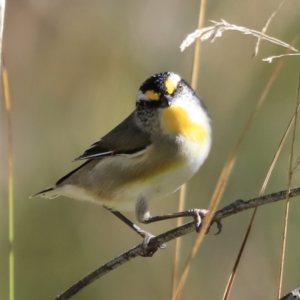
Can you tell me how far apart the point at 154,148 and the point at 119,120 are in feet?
3.77

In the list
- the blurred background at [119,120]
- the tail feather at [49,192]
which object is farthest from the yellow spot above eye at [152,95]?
the blurred background at [119,120]

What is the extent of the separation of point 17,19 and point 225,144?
5.21 ft

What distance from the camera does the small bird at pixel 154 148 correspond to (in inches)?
89.8

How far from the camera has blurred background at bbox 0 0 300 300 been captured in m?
3.07

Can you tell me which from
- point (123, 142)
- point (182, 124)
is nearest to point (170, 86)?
point (182, 124)

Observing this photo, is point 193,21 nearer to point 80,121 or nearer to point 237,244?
point 80,121

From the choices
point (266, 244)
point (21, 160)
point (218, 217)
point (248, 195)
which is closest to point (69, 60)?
point (21, 160)

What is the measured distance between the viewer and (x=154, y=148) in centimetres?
Result: 234

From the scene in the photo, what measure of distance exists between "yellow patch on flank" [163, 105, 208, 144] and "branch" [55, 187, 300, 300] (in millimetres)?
497

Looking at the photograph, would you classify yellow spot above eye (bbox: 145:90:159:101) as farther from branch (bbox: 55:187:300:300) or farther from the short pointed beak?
branch (bbox: 55:187:300:300)

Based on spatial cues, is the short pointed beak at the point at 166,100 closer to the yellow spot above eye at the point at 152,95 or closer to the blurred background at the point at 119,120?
the yellow spot above eye at the point at 152,95

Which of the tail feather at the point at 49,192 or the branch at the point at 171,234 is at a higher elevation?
the branch at the point at 171,234

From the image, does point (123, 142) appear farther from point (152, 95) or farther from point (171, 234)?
point (171, 234)

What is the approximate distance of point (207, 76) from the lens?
3207 mm
